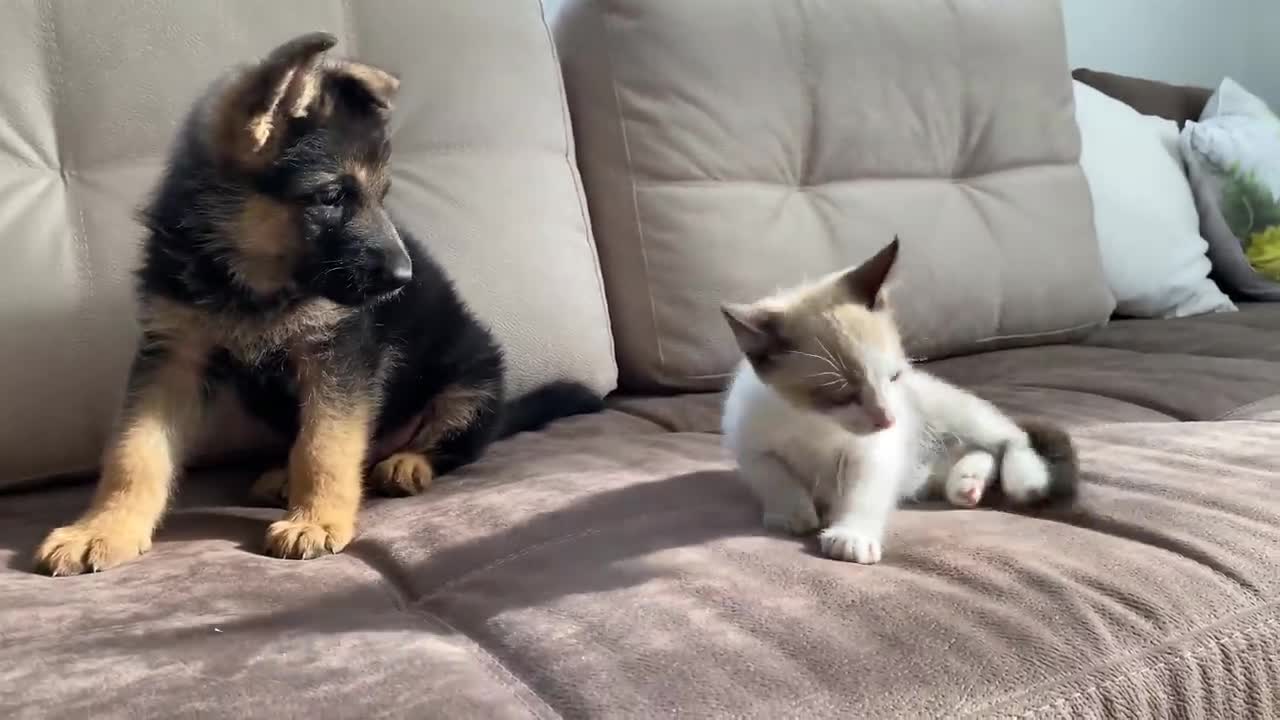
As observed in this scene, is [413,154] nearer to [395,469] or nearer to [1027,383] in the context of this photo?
[395,469]

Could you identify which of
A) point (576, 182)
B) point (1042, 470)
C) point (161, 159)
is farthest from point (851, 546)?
point (161, 159)

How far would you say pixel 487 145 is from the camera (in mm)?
1692

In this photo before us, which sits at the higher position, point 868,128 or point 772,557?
point 868,128

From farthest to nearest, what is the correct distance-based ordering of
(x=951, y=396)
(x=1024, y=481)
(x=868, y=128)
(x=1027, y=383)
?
(x=868, y=128)
(x=1027, y=383)
(x=951, y=396)
(x=1024, y=481)

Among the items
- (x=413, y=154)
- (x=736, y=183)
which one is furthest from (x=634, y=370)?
(x=413, y=154)

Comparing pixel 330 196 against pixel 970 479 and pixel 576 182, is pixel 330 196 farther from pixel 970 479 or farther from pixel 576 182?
pixel 970 479

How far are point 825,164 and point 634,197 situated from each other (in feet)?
1.55

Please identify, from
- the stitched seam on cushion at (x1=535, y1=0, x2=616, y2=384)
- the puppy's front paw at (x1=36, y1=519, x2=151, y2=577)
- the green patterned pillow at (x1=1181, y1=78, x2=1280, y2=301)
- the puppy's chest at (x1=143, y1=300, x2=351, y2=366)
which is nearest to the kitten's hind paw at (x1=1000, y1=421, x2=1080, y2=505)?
the stitched seam on cushion at (x1=535, y1=0, x2=616, y2=384)

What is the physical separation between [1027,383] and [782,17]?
946 mm

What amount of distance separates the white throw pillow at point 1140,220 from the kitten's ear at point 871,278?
160 cm

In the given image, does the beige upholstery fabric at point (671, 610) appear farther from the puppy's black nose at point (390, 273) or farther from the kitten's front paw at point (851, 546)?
the puppy's black nose at point (390, 273)

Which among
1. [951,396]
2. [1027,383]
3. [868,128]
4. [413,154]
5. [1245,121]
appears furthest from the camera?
[1245,121]

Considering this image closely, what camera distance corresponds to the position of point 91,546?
1.02 m

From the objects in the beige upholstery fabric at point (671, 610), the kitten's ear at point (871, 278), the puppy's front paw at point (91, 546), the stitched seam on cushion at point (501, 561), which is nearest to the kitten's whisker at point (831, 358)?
the kitten's ear at point (871, 278)
